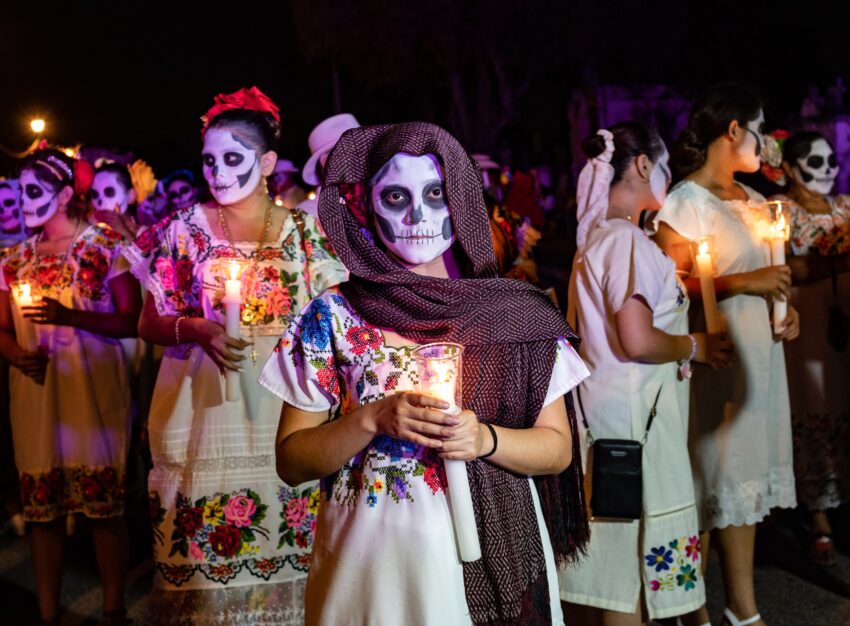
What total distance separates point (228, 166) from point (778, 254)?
Result: 2.63 metres

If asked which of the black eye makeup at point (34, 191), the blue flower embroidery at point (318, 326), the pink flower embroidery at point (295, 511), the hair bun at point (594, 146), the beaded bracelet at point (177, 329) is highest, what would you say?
the black eye makeup at point (34, 191)

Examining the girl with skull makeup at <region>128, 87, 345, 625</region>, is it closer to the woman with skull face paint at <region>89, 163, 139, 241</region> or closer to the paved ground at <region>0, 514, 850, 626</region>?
the paved ground at <region>0, 514, 850, 626</region>

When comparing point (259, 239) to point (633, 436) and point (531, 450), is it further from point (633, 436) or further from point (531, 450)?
point (531, 450)

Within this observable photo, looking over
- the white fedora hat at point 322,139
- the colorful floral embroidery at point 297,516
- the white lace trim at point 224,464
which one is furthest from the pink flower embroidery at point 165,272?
the white fedora hat at point 322,139

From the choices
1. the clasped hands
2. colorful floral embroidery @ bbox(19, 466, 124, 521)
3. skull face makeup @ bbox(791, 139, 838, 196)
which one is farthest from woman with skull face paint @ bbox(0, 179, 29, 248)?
the clasped hands

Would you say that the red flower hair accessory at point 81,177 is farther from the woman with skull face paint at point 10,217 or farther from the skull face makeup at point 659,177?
the skull face makeup at point 659,177

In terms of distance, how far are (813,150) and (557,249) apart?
21247 mm

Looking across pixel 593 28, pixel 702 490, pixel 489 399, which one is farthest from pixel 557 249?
pixel 489 399

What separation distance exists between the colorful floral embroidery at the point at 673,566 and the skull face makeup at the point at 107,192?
5.64 metres

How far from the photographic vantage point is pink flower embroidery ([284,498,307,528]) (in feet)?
15.0

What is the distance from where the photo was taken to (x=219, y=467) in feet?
14.8

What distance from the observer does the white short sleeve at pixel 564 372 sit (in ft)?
9.28

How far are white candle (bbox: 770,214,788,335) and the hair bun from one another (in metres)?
0.99

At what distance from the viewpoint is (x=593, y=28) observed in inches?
1112
